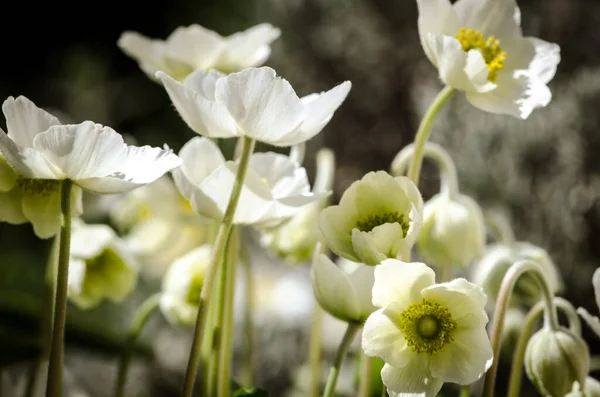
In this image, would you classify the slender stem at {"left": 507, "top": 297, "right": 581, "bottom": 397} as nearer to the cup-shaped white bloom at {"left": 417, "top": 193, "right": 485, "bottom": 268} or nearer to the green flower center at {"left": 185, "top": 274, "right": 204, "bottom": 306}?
the cup-shaped white bloom at {"left": 417, "top": 193, "right": 485, "bottom": 268}

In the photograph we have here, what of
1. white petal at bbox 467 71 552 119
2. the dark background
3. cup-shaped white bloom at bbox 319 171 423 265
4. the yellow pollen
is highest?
the dark background

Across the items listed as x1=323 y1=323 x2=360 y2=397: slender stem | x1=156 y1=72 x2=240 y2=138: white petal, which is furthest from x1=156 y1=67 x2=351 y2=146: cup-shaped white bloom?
x1=323 y1=323 x2=360 y2=397: slender stem

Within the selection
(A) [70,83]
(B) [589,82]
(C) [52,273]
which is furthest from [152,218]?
(A) [70,83]

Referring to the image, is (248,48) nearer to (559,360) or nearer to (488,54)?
(488,54)

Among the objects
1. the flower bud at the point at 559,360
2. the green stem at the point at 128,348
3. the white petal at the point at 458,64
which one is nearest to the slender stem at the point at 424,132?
the white petal at the point at 458,64

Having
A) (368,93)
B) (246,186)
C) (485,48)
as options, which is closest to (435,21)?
(485,48)

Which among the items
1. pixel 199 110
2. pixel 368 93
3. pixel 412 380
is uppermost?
pixel 368 93
